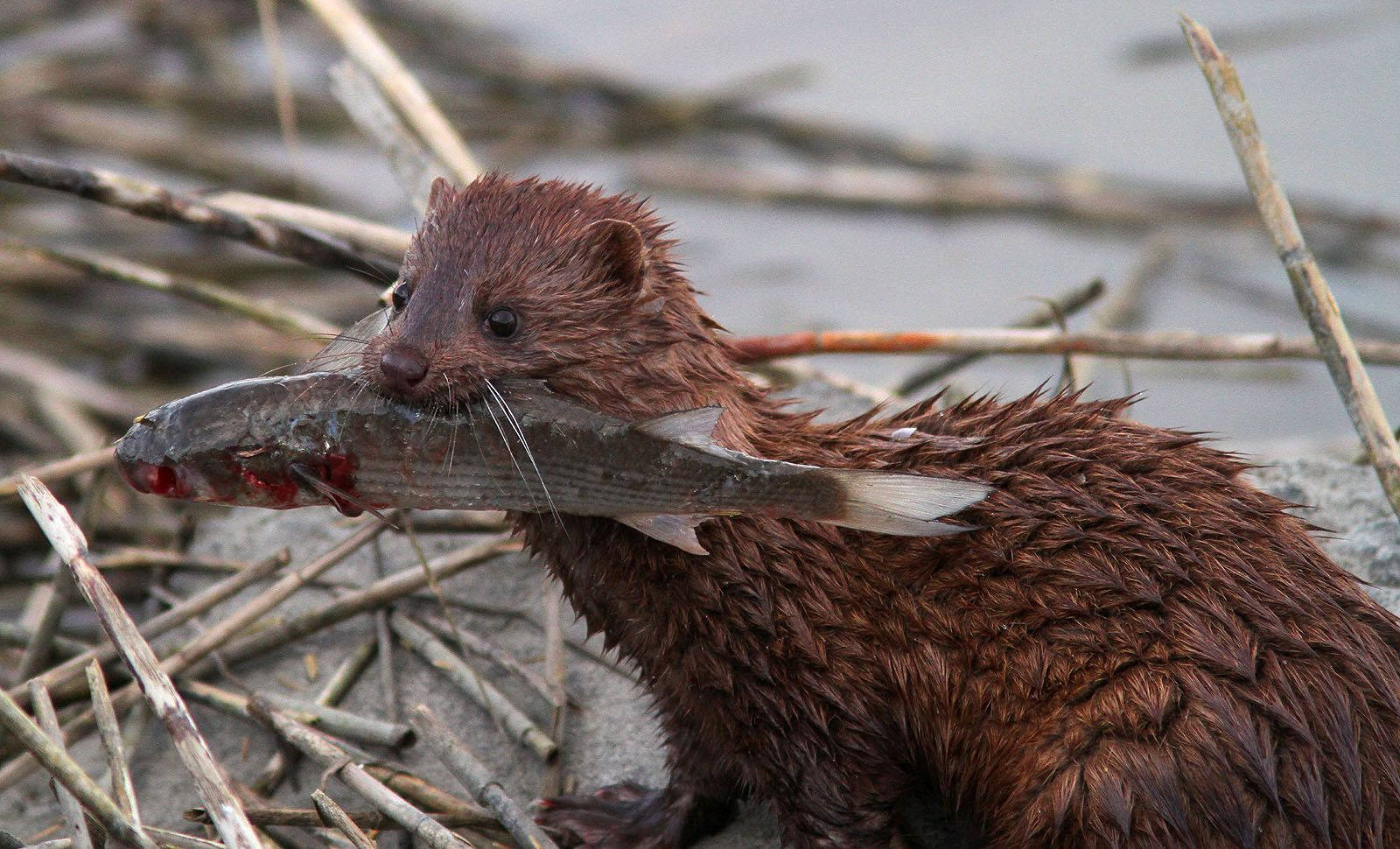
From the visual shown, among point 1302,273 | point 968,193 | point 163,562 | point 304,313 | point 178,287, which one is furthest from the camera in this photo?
point 968,193

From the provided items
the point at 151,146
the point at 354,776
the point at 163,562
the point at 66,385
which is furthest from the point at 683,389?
the point at 151,146

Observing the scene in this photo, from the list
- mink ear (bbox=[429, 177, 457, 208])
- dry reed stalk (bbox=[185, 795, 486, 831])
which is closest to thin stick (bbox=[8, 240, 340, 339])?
mink ear (bbox=[429, 177, 457, 208])

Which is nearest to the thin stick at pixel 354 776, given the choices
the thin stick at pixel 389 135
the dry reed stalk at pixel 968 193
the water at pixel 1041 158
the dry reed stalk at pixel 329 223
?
the dry reed stalk at pixel 329 223

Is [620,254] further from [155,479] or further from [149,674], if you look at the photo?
[149,674]

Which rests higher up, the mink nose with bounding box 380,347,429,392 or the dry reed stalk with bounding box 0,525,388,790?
the mink nose with bounding box 380,347,429,392

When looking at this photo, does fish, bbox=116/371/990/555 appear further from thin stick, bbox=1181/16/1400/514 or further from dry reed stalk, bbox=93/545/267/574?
dry reed stalk, bbox=93/545/267/574

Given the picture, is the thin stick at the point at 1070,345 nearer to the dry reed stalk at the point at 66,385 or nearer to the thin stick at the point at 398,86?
the thin stick at the point at 398,86
